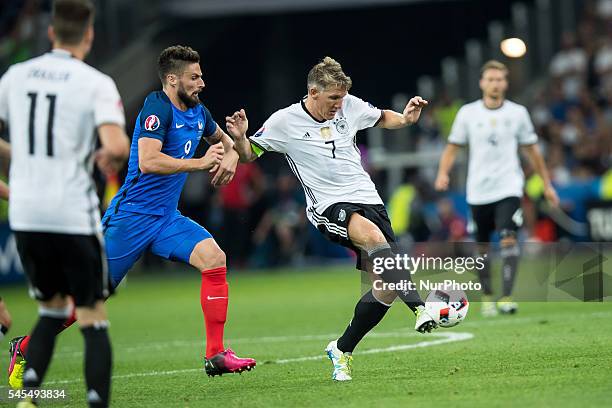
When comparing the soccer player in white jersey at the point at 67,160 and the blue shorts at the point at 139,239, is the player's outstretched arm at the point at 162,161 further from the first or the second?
the soccer player in white jersey at the point at 67,160

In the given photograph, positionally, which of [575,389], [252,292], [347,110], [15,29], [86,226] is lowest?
[252,292]

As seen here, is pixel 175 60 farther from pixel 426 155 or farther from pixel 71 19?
pixel 426 155

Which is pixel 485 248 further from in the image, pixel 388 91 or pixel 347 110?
pixel 388 91

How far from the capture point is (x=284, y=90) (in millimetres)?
30328

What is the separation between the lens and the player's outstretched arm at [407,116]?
29.7 feet

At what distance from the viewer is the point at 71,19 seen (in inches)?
250

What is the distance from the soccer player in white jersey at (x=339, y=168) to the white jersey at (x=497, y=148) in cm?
460

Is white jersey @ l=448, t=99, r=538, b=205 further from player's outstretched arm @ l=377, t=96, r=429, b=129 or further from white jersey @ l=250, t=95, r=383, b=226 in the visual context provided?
white jersey @ l=250, t=95, r=383, b=226

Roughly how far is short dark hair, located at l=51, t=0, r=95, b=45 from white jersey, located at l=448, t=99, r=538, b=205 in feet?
26.5

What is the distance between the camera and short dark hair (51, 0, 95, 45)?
6266 mm

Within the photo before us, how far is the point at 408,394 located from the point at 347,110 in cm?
261

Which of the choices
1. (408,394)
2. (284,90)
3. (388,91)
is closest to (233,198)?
(284,90)

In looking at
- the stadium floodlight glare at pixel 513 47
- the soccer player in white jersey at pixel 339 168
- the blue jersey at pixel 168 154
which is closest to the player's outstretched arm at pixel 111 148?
the blue jersey at pixel 168 154

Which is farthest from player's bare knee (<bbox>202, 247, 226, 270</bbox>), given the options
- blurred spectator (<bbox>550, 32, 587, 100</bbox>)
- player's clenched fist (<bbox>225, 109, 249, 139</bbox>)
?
blurred spectator (<bbox>550, 32, 587, 100</bbox>)
